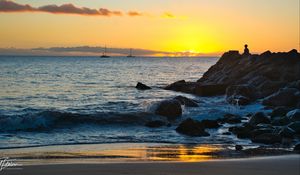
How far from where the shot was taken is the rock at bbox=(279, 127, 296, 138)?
1748cm

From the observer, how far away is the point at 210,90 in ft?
129

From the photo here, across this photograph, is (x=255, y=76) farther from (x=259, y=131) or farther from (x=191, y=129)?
(x=259, y=131)

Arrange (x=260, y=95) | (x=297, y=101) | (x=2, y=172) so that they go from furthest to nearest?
(x=260, y=95)
(x=297, y=101)
(x=2, y=172)

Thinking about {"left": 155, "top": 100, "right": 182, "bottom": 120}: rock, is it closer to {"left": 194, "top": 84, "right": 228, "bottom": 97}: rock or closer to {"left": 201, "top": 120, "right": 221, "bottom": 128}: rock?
{"left": 201, "top": 120, "right": 221, "bottom": 128}: rock

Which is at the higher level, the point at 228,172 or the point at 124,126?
the point at 228,172

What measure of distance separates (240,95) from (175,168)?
23973 mm

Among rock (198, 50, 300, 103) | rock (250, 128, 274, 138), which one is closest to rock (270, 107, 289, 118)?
rock (250, 128, 274, 138)

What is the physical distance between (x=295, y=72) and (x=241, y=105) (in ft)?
28.2

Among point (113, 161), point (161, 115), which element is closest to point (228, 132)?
point (161, 115)

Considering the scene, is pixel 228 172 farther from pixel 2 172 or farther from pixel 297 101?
pixel 297 101

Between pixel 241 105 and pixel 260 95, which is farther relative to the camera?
pixel 260 95

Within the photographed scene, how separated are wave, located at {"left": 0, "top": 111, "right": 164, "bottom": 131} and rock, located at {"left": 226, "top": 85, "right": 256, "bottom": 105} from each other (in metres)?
8.93

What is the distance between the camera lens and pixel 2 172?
9805mm

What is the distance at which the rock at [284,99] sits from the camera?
93.1 feet
